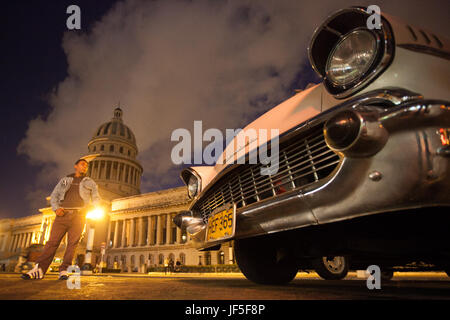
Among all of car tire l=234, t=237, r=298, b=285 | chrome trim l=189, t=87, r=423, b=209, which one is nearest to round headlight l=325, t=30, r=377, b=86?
chrome trim l=189, t=87, r=423, b=209

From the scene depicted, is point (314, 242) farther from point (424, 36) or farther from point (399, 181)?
point (424, 36)

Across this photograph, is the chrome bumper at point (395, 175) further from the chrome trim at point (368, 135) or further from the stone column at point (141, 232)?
the stone column at point (141, 232)

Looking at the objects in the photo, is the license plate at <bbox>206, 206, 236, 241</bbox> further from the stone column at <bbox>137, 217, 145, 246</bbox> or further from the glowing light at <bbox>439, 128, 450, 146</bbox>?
the stone column at <bbox>137, 217, 145, 246</bbox>

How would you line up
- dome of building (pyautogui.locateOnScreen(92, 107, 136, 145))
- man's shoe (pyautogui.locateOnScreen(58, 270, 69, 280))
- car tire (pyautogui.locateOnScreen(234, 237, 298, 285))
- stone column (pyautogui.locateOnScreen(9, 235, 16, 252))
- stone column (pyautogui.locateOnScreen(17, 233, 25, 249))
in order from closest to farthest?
1. car tire (pyautogui.locateOnScreen(234, 237, 298, 285))
2. man's shoe (pyautogui.locateOnScreen(58, 270, 69, 280))
3. stone column (pyautogui.locateOnScreen(17, 233, 25, 249))
4. stone column (pyautogui.locateOnScreen(9, 235, 16, 252))
5. dome of building (pyautogui.locateOnScreen(92, 107, 136, 145))

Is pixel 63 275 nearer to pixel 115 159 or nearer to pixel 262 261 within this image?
pixel 262 261

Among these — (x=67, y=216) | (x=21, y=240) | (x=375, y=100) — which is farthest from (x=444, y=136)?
(x=21, y=240)

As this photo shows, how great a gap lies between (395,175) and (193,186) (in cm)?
245

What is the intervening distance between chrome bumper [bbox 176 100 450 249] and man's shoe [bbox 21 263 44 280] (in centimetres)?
332

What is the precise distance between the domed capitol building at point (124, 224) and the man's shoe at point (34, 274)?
27.2 metres

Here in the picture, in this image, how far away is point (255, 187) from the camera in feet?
7.79

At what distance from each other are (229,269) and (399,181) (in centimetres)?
1939

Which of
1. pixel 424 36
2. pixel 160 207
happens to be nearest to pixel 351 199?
pixel 424 36

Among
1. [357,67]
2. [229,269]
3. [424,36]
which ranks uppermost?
[424,36]

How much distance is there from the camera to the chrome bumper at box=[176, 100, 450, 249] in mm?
1360
